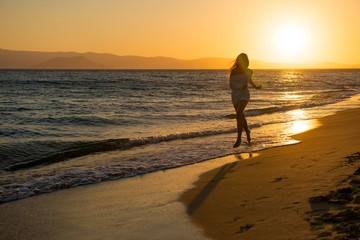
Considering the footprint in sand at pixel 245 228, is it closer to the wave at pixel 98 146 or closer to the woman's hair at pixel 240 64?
the woman's hair at pixel 240 64

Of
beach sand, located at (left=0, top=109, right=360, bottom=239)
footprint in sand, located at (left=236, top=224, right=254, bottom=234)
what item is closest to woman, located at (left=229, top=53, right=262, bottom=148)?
beach sand, located at (left=0, top=109, right=360, bottom=239)

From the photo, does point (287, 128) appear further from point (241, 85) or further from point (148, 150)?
point (148, 150)

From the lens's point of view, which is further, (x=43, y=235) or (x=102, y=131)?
(x=102, y=131)

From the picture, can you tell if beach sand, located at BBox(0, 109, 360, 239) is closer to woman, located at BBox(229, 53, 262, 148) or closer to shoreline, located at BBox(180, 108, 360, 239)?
shoreline, located at BBox(180, 108, 360, 239)

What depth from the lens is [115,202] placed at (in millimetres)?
4461

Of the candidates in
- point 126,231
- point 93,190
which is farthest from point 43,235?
point 93,190

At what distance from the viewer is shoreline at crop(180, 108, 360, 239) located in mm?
3268

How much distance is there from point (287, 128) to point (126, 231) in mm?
8956

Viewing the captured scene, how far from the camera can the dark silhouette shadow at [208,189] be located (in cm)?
416

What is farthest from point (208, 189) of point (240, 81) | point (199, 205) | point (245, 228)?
point (240, 81)

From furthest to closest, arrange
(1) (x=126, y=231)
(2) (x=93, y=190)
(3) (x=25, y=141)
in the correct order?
(3) (x=25, y=141) < (2) (x=93, y=190) < (1) (x=126, y=231)

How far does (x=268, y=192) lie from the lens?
4305mm

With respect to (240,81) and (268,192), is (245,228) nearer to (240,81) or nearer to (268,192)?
(268,192)

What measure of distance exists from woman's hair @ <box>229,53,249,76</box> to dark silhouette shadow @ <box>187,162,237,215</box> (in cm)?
256
